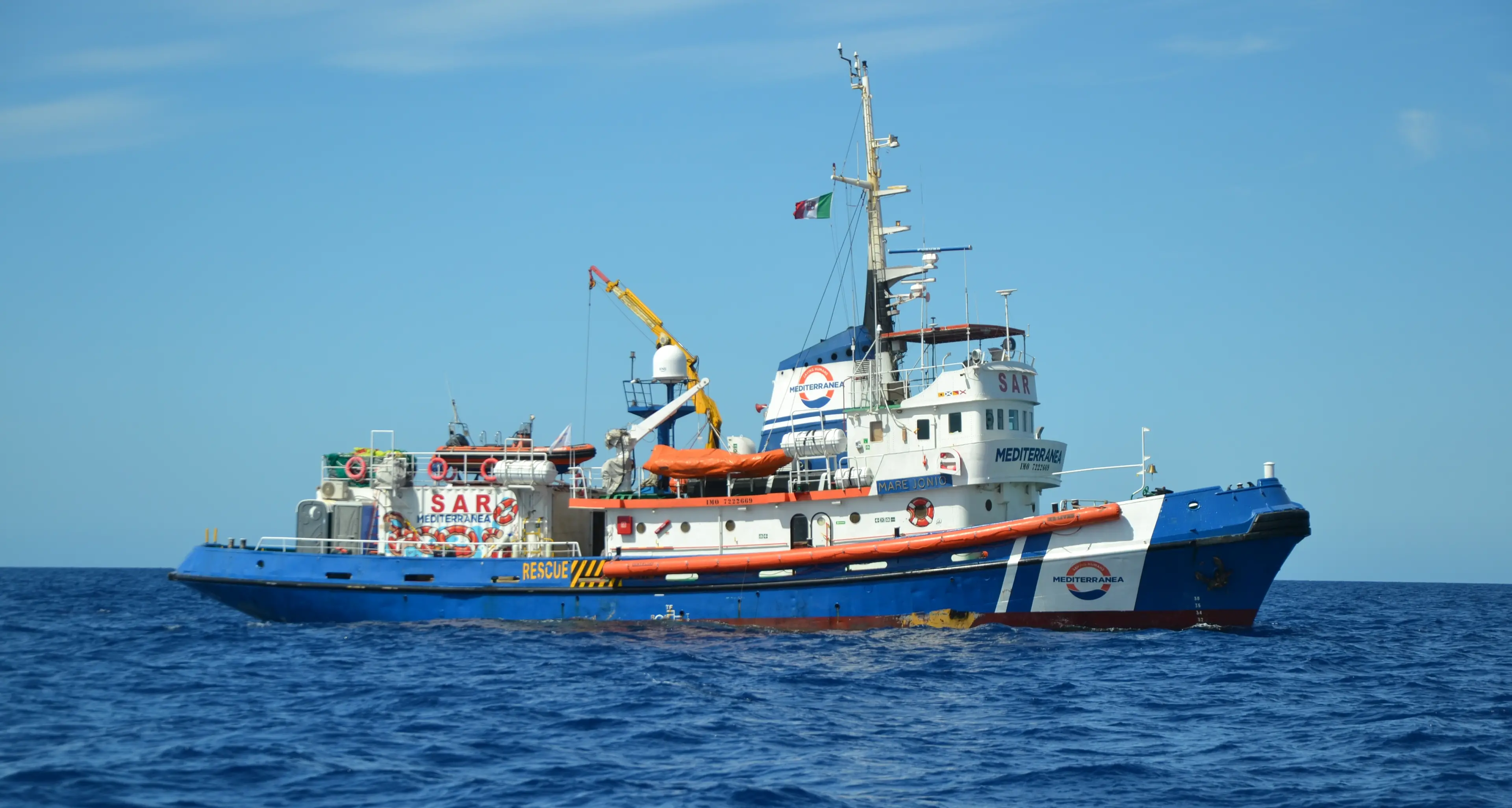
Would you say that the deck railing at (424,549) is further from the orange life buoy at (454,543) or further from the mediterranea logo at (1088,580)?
the mediterranea logo at (1088,580)

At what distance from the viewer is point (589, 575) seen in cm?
2488

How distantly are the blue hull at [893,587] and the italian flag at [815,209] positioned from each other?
8.29 meters

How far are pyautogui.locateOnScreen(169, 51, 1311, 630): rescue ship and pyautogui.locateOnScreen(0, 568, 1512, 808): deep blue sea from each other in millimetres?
842

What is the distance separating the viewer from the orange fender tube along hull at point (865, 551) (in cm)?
2239

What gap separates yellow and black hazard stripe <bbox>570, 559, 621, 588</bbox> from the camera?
24719 mm

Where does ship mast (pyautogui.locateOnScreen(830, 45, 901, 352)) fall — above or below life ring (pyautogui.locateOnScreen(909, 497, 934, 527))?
above

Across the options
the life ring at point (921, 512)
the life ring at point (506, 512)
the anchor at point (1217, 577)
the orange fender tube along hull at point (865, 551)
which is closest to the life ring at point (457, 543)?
the life ring at point (506, 512)

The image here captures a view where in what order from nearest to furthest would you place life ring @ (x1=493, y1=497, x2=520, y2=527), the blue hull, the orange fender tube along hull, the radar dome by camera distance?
the blue hull < the orange fender tube along hull < life ring @ (x1=493, y1=497, x2=520, y2=527) < the radar dome

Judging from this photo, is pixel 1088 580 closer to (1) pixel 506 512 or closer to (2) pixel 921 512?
(2) pixel 921 512

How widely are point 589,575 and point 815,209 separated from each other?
31.5 ft

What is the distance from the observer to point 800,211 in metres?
27.5

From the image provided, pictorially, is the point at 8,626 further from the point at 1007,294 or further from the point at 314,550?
the point at 1007,294

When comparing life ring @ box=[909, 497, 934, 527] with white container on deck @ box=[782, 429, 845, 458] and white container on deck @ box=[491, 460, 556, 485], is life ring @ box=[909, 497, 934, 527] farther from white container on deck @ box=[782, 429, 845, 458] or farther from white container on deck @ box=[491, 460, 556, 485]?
white container on deck @ box=[491, 460, 556, 485]

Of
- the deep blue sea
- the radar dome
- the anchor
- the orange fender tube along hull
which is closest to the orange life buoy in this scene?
the deep blue sea
